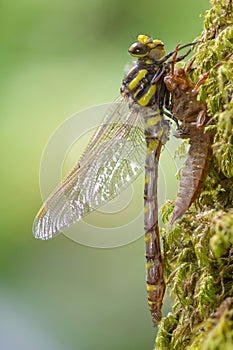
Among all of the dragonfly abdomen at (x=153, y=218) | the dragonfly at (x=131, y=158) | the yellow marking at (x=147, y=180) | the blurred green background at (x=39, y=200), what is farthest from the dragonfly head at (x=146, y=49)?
the blurred green background at (x=39, y=200)

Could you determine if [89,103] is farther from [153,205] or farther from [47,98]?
[153,205]

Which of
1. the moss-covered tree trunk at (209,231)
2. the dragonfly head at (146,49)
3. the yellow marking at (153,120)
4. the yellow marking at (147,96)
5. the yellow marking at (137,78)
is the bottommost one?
the moss-covered tree trunk at (209,231)

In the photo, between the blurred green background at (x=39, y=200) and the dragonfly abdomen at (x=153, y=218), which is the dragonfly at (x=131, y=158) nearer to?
the dragonfly abdomen at (x=153, y=218)

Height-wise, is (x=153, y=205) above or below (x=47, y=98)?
below

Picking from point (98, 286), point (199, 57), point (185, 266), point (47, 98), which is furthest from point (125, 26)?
point (185, 266)

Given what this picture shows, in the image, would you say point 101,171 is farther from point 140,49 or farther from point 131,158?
point 140,49

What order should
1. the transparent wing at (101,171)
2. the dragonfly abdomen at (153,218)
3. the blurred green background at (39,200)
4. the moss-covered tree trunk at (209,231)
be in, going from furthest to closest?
the blurred green background at (39,200) < the transparent wing at (101,171) < the dragonfly abdomen at (153,218) < the moss-covered tree trunk at (209,231)

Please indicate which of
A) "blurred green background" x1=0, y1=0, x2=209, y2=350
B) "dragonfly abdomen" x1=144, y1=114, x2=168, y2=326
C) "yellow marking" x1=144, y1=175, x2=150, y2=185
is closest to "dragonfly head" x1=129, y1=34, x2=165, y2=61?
"dragonfly abdomen" x1=144, y1=114, x2=168, y2=326
